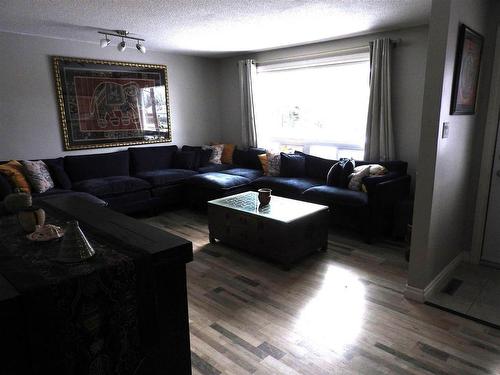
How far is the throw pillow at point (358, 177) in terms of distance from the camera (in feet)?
13.1

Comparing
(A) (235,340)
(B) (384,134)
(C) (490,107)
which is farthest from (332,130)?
(A) (235,340)

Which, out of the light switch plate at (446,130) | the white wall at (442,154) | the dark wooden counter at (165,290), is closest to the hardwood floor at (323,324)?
the white wall at (442,154)

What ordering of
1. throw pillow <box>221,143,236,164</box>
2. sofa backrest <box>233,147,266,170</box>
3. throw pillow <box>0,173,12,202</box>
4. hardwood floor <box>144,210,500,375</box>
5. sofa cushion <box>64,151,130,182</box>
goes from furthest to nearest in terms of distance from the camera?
throw pillow <box>221,143,236,164</box>, sofa backrest <box>233,147,266,170</box>, sofa cushion <box>64,151,130,182</box>, throw pillow <box>0,173,12,202</box>, hardwood floor <box>144,210,500,375</box>

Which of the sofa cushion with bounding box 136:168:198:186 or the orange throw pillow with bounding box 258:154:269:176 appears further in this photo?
the orange throw pillow with bounding box 258:154:269:176

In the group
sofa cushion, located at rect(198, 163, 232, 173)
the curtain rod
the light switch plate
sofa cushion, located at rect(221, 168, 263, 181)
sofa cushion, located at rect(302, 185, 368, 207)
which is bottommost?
sofa cushion, located at rect(302, 185, 368, 207)

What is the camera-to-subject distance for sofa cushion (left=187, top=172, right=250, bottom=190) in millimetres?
4658

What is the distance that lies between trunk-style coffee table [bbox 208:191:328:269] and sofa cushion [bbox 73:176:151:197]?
1413 millimetres

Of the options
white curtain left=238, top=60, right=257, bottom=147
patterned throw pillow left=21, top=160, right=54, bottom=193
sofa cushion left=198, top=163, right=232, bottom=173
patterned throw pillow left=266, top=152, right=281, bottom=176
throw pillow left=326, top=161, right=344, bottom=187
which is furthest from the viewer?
white curtain left=238, top=60, right=257, bottom=147

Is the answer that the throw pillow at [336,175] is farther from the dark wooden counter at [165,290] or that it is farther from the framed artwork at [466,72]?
the dark wooden counter at [165,290]

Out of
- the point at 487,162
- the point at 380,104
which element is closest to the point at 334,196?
the point at 380,104

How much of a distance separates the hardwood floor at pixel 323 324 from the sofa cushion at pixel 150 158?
2.39 m

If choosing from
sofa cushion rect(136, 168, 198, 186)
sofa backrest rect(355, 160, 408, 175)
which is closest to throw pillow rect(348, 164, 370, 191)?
sofa backrest rect(355, 160, 408, 175)

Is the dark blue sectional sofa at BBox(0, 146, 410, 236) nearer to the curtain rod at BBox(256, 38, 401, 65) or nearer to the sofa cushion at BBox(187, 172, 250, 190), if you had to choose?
the sofa cushion at BBox(187, 172, 250, 190)

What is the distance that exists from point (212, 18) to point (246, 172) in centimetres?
228
